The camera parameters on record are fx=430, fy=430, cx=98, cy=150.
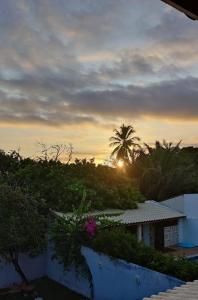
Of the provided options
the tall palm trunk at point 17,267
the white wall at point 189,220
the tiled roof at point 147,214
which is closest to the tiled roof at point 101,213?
the tiled roof at point 147,214

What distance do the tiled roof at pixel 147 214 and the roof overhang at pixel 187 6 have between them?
1955cm

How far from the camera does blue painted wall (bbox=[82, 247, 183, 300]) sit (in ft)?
53.3

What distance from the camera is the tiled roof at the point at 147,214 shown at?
23.1 meters

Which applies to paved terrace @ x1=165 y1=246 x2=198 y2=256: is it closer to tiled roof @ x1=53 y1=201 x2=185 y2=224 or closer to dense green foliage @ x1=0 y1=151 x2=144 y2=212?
tiled roof @ x1=53 y1=201 x2=185 y2=224

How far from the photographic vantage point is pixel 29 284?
21516 millimetres

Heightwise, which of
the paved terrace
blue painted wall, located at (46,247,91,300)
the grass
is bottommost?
the grass

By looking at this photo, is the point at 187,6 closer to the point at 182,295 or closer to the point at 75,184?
the point at 182,295

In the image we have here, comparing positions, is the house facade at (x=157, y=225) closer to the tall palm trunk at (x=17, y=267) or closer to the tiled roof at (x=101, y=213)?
the tiled roof at (x=101, y=213)

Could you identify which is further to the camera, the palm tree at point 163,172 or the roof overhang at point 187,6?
the palm tree at point 163,172

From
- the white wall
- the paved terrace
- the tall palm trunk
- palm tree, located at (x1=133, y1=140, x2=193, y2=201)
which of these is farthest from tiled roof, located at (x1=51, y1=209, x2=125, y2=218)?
palm tree, located at (x1=133, y1=140, x2=193, y2=201)

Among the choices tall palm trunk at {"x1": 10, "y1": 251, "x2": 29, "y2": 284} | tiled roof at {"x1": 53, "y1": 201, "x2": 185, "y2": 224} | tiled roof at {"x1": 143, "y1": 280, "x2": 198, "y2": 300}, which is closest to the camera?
tiled roof at {"x1": 143, "y1": 280, "x2": 198, "y2": 300}

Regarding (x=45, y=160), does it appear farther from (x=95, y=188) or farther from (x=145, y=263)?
(x=145, y=263)

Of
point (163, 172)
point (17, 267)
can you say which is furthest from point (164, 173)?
point (17, 267)

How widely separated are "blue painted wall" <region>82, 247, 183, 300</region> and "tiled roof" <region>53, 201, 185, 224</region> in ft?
9.79
